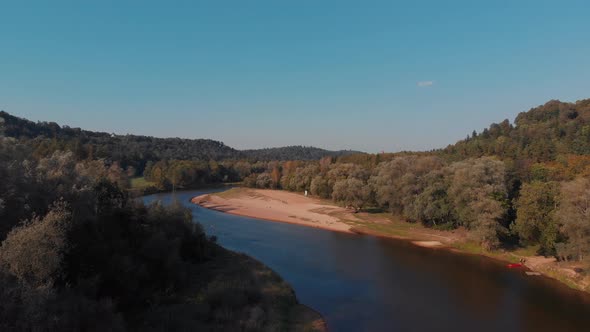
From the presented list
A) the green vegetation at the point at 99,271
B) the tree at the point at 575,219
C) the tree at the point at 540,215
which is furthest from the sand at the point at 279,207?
the green vegetation at the point at 99,271

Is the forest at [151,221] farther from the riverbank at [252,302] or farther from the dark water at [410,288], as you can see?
the dark water at [410,288]

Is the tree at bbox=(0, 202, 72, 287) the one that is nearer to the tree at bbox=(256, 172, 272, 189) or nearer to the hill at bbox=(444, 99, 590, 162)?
the hill at bbox=(444, 99, 590, 162)

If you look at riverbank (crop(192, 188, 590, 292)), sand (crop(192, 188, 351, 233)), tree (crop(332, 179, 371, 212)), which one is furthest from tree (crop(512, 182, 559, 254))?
tree (crop(332, 179, 371, 212))

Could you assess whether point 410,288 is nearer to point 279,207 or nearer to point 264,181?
point 279,207

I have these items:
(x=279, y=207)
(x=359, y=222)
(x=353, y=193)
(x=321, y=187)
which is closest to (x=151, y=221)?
(x=359, y=222)

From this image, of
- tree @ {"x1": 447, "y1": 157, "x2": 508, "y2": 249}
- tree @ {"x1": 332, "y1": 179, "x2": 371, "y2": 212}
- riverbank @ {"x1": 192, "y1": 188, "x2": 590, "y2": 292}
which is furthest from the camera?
tree @ {"x1": 332, "y1": 179, "x2": 371, "y2": 212}
